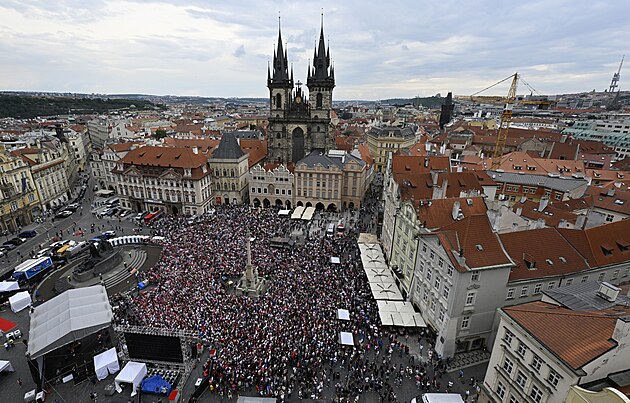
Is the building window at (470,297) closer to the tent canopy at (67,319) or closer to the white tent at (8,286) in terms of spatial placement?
the tent canopy at (67,319)

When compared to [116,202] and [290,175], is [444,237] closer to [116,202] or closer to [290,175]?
[290,175]

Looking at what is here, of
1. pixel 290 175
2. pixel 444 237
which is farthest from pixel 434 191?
pixel 290 175

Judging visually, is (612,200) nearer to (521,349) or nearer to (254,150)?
(521,349)

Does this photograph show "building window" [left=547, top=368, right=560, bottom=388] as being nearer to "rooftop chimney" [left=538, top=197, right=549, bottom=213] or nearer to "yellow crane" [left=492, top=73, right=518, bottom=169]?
"rooftop chimney" [left=538, top=197, right=549, bottom=213]

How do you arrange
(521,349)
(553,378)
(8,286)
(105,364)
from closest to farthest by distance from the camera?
(553,378), (521,349), (105,364), (8,286)

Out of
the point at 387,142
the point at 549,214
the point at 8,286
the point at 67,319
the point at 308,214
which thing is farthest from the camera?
the point at 387,142

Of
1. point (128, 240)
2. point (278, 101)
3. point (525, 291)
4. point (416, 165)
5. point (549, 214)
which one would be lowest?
point (128, 240)

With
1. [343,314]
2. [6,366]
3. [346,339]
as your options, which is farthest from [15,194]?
[346,339]
